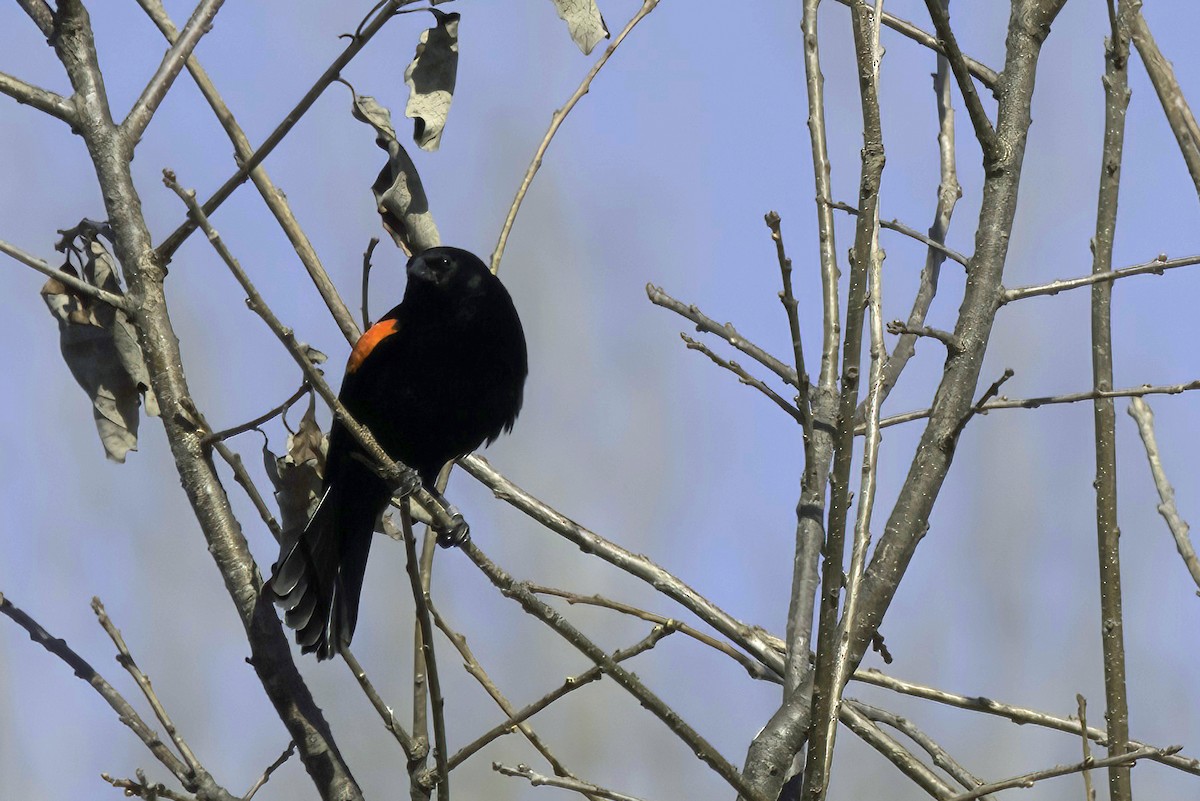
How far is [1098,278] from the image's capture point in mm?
2229

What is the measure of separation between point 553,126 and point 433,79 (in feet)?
0.97

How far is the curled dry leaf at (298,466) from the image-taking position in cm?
273

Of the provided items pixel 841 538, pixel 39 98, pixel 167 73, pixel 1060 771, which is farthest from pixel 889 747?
pixel 39 98

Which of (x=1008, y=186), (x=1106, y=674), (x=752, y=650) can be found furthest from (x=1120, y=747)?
(x=1008, y=186)

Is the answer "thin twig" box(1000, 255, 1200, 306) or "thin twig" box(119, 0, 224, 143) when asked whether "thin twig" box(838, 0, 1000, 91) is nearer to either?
"thin twig" box(1000, 255, 1200, 306)

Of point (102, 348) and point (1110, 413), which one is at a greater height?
point (1110, 413)

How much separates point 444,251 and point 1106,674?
2.47 m

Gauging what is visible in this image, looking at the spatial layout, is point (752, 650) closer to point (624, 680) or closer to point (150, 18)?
point (624, 680)

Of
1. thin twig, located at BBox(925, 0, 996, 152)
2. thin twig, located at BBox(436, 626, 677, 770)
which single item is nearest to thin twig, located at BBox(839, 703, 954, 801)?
thin twig, located at BBox(436, 626, 677, 770)

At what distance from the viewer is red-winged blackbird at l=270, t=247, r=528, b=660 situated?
12.1ft

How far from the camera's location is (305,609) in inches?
122

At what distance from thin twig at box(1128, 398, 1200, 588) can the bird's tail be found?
1.70 metres

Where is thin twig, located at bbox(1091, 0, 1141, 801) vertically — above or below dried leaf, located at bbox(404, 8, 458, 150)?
below

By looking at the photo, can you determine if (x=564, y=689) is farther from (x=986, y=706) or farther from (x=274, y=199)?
(x=274, y=199)
